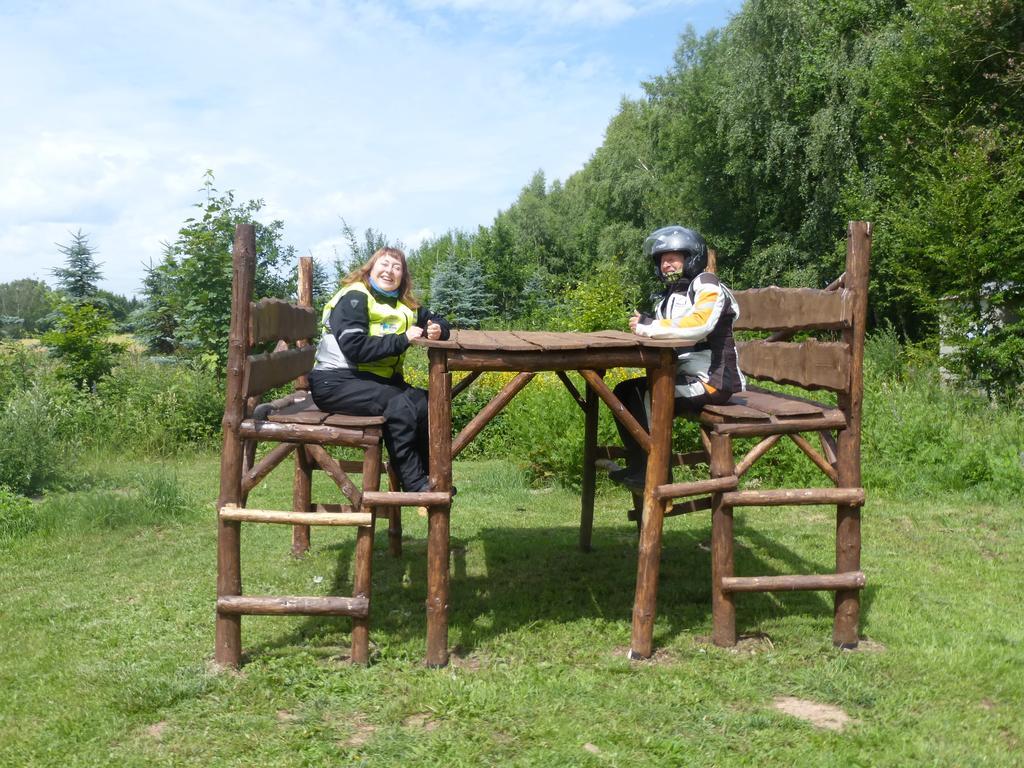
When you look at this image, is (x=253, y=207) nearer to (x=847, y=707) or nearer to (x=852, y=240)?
(x=852, y=240)

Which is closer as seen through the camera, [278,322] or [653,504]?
[653,504]

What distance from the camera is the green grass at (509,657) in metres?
3.39

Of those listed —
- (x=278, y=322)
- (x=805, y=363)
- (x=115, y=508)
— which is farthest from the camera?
(x=115, y=508)

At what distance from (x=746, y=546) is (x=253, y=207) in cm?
1020

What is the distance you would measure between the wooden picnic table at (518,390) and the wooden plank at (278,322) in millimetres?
812

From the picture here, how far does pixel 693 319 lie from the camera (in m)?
4.55

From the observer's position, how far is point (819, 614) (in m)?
4.96

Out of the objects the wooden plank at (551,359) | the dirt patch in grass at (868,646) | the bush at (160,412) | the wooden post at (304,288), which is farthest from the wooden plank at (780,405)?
the bush at (160,412)

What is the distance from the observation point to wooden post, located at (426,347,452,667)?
417cm

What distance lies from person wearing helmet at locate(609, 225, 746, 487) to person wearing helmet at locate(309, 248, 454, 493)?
1.19 m

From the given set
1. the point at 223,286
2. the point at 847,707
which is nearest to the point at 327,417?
the point at 847,707

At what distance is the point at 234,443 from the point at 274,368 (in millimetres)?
705

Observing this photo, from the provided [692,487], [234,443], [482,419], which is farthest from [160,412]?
[692,487]

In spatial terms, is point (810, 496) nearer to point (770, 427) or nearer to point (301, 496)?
point (770, 427)
